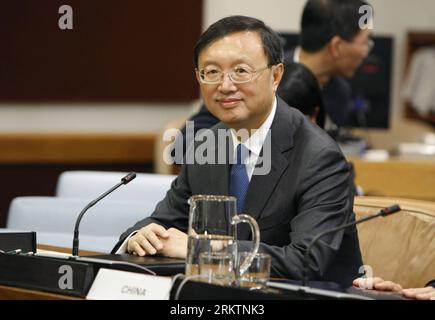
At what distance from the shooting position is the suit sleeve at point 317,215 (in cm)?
270

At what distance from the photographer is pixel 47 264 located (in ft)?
8.05

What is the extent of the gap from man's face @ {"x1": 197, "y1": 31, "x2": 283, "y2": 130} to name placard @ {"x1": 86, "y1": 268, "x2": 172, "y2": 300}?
0.76m

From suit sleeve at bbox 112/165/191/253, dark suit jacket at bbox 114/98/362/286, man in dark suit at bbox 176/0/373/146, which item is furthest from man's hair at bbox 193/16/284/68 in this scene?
man in dark suit at bbox 176/0/373/146

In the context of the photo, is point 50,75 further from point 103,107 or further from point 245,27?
point 245,27

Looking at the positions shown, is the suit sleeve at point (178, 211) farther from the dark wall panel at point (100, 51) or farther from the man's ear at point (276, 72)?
the dark wall panel at point (100, 51)

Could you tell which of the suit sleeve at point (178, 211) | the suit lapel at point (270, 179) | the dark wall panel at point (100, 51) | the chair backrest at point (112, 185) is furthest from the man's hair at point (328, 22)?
the dark wall panel at point (100, 51)

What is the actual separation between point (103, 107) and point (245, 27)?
397 cm

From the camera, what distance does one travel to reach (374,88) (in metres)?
6.21

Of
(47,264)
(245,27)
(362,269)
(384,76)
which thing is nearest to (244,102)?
(245,27)

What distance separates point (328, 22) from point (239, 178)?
2.00m

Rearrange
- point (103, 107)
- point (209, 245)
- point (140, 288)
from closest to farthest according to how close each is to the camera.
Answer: point (140, 288) < point (209, 245) < point (103, 107)

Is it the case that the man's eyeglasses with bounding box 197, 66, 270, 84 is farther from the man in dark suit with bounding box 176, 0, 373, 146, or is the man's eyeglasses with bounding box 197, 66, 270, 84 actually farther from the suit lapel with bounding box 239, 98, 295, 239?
the man in dark suit with bounding box 176, 0, 373, 146

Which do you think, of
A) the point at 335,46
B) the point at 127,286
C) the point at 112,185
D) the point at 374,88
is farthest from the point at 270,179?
the point at 374,88

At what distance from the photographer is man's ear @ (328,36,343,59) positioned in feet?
15.5
